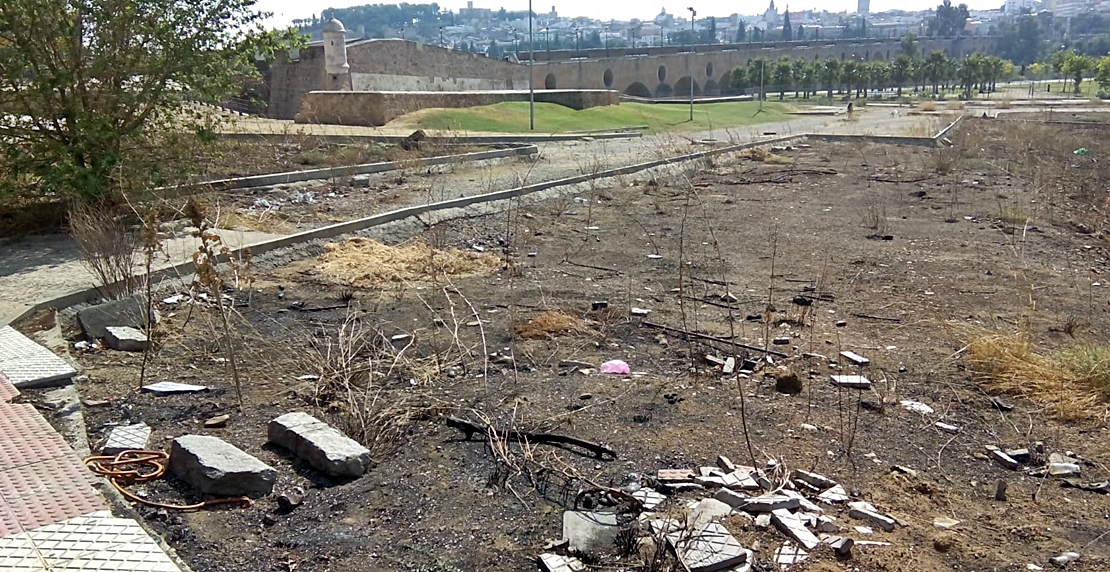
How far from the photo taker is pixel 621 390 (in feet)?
17.9

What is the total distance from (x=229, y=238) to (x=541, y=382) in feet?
16.8

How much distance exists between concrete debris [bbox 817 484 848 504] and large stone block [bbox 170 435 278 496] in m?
2.49

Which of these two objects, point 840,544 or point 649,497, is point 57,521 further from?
point 840,544

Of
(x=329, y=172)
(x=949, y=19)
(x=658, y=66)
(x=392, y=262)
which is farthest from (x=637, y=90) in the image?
(x=949, y=19)

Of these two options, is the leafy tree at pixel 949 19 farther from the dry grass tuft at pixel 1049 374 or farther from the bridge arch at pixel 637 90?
the dry grass tuft at pixel 1049 374

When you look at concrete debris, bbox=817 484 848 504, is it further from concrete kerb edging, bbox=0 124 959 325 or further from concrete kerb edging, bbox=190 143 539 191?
concrete kerb edging, bbox=190 143 539 191

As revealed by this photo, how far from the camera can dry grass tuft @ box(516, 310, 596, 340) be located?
21.5 ft

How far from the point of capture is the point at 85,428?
4.51 m

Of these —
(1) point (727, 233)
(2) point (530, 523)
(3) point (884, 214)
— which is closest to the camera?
(2) point (530, 523)

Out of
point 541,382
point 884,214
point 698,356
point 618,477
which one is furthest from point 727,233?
point 618,477

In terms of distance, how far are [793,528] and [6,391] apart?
13.5ft

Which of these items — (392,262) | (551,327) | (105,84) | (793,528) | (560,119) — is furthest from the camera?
(560,119)

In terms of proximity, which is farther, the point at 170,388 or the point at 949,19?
the point at 949,19

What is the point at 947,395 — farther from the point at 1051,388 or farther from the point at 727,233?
the point at 727,233
